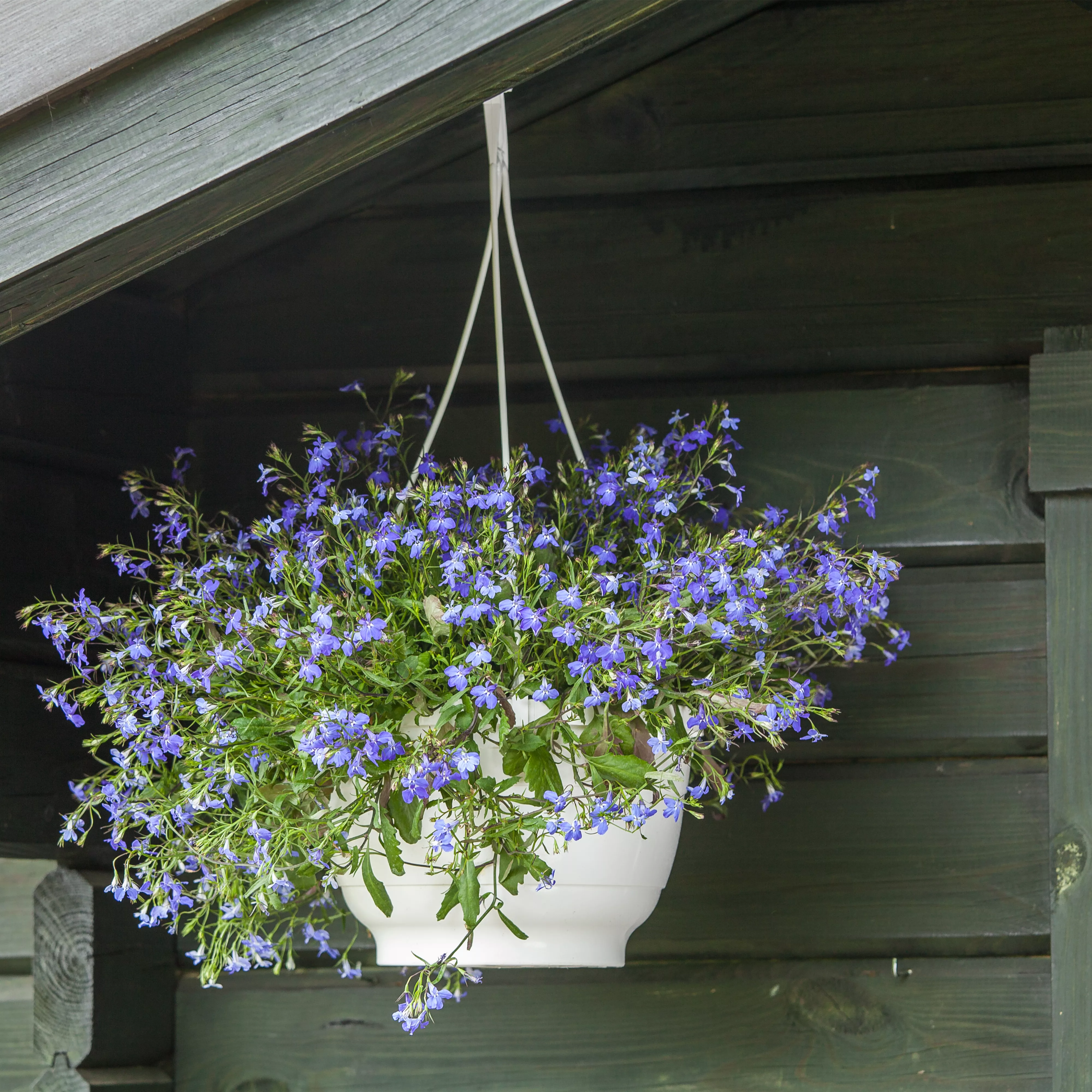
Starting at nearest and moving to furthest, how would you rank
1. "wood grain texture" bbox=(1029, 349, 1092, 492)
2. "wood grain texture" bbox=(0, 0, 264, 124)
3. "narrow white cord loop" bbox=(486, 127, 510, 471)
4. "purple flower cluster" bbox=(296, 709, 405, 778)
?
1. "wood grain texture" bbox=(0, 0, 264, 124)
2. "purple flower cluster" bbox=(296, 709, 405, 778)
3. "narrow white cord loop" bbox=(486, 127, 510, 471)
4. "wood grain texture" bbox=(1029, 349, 1092, 492)

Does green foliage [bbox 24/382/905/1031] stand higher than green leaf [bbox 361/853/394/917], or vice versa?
green foliage [bbox 24/382/905/1031]

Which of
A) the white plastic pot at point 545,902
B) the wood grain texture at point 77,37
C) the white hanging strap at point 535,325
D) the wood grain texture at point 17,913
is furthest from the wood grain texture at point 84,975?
the wood grain texture at point 77,37

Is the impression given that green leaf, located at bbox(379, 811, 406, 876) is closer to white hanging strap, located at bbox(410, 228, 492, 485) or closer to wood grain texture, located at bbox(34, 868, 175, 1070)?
white hanging strap, located at bbox(410, 228, 492, 485)

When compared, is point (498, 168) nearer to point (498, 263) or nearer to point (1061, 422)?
Answer: point (498, 263)

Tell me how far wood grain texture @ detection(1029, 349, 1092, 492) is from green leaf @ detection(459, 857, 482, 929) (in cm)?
71

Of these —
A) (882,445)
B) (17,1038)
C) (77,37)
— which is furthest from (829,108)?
(17,1038)

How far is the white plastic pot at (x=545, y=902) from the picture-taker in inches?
42.0

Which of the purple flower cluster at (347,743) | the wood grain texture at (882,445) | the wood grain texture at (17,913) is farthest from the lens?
the wood grain texture at (17,913)

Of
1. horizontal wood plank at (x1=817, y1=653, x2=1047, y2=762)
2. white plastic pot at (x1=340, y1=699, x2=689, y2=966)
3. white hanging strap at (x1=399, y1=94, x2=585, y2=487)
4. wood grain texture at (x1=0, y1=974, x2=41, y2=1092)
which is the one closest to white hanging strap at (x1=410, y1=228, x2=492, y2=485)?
white hanging strap at (x1=399, y1=94, x2=585, y2=487)

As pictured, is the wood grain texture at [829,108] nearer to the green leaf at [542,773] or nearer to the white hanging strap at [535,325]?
the white hanging strap at [535,325]

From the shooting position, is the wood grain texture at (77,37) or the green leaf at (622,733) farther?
the green leaf at (622,733)

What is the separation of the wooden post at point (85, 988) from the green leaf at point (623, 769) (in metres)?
0.68

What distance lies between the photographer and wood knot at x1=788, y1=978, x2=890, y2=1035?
134 centimetres

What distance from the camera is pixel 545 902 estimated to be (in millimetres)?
1070
